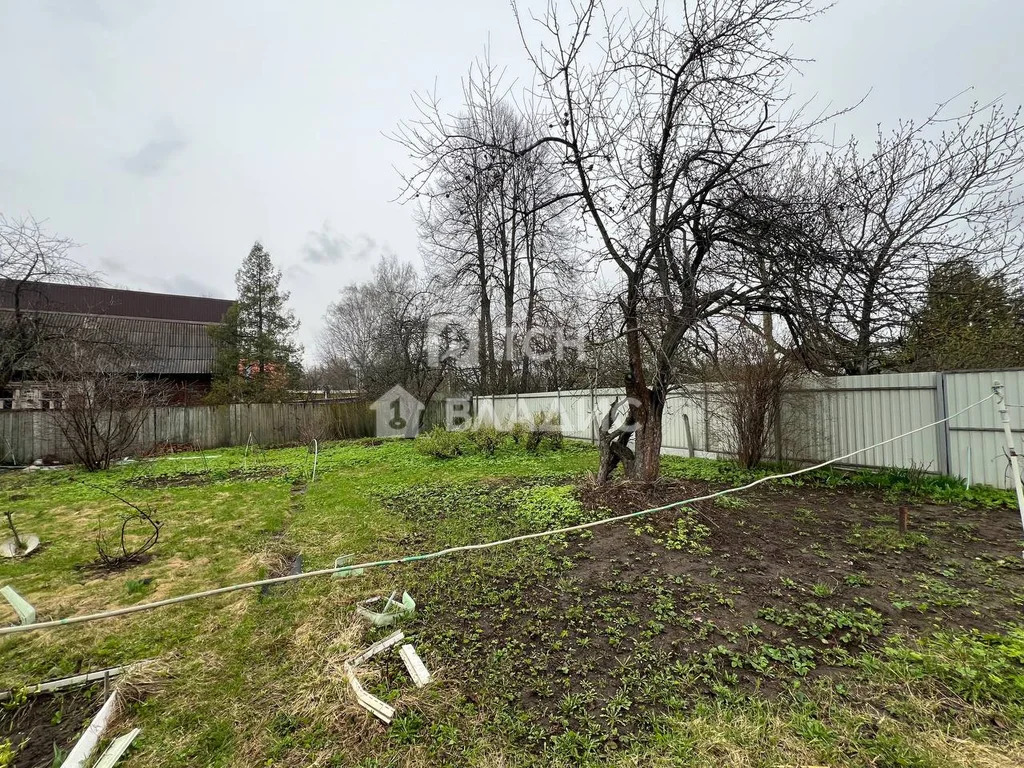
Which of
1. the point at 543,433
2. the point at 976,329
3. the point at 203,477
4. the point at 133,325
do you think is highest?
the point at 133,325

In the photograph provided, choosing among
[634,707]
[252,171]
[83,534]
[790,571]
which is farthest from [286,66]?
[790,571]

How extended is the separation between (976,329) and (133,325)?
1226 inches

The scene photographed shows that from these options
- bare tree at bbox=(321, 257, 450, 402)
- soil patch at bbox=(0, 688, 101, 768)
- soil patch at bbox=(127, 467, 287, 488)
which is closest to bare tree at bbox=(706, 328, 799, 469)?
soil patch at bbox=(0, 688, 101, 768)

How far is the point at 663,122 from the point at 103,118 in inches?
331

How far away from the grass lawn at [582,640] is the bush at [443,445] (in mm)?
4867

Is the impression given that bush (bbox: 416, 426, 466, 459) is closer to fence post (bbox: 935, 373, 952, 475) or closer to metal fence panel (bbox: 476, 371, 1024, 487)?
metal fence panel (bbox: 476, 371, 1024, 487)

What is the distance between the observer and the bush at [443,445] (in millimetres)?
9945

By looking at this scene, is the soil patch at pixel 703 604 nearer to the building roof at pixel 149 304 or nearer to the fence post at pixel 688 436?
the fence post at pixel 688 436

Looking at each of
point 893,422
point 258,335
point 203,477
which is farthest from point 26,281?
point 893,422

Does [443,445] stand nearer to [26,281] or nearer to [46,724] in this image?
[46,724]

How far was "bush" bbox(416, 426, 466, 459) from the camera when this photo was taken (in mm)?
9945

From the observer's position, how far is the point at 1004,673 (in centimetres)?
196

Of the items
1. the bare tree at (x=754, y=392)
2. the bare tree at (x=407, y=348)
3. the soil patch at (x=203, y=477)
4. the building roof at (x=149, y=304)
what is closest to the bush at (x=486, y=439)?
the soil patch at (x=203, y=477)

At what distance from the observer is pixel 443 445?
995cm
